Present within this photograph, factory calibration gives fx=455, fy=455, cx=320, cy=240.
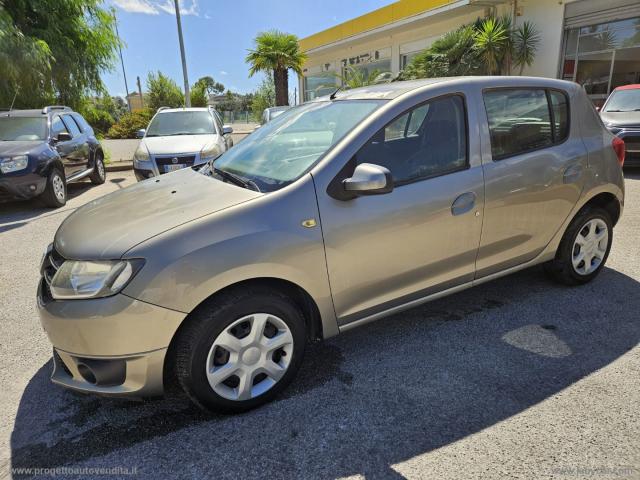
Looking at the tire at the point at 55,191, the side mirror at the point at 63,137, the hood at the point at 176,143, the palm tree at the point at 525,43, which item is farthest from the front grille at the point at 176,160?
the palm tree at the point at 525,43

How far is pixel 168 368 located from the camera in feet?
7.52

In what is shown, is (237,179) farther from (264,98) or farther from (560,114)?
(264,98)

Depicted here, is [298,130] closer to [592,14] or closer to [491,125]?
[491,125]

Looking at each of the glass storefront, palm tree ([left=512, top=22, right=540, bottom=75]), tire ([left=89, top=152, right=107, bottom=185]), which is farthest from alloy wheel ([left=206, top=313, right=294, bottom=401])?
palm tree ([left=512, top=22, right=540, bottom=75])

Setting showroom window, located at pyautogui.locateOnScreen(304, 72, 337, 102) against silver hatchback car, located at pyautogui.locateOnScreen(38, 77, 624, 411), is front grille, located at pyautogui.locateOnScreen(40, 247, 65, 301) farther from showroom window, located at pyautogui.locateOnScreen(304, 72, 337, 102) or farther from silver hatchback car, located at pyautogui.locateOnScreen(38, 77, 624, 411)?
showroom window, located at pyautogui.locateOnScreen(304, 72, 337, 102)

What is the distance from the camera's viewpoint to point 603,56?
47.6ft

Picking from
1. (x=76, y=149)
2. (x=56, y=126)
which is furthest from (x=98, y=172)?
(x=56, y=126)

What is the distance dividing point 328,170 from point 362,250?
48 centimetres

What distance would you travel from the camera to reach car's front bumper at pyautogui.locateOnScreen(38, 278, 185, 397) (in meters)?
2.07

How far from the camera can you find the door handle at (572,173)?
334cm

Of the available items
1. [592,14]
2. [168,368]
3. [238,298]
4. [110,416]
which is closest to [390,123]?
[238,298]

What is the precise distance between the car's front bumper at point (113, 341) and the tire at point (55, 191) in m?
6.10

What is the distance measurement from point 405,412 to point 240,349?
0.93 meters

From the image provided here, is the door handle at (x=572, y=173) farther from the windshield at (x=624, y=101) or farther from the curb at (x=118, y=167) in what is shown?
the curb at (x=118, y=167)
